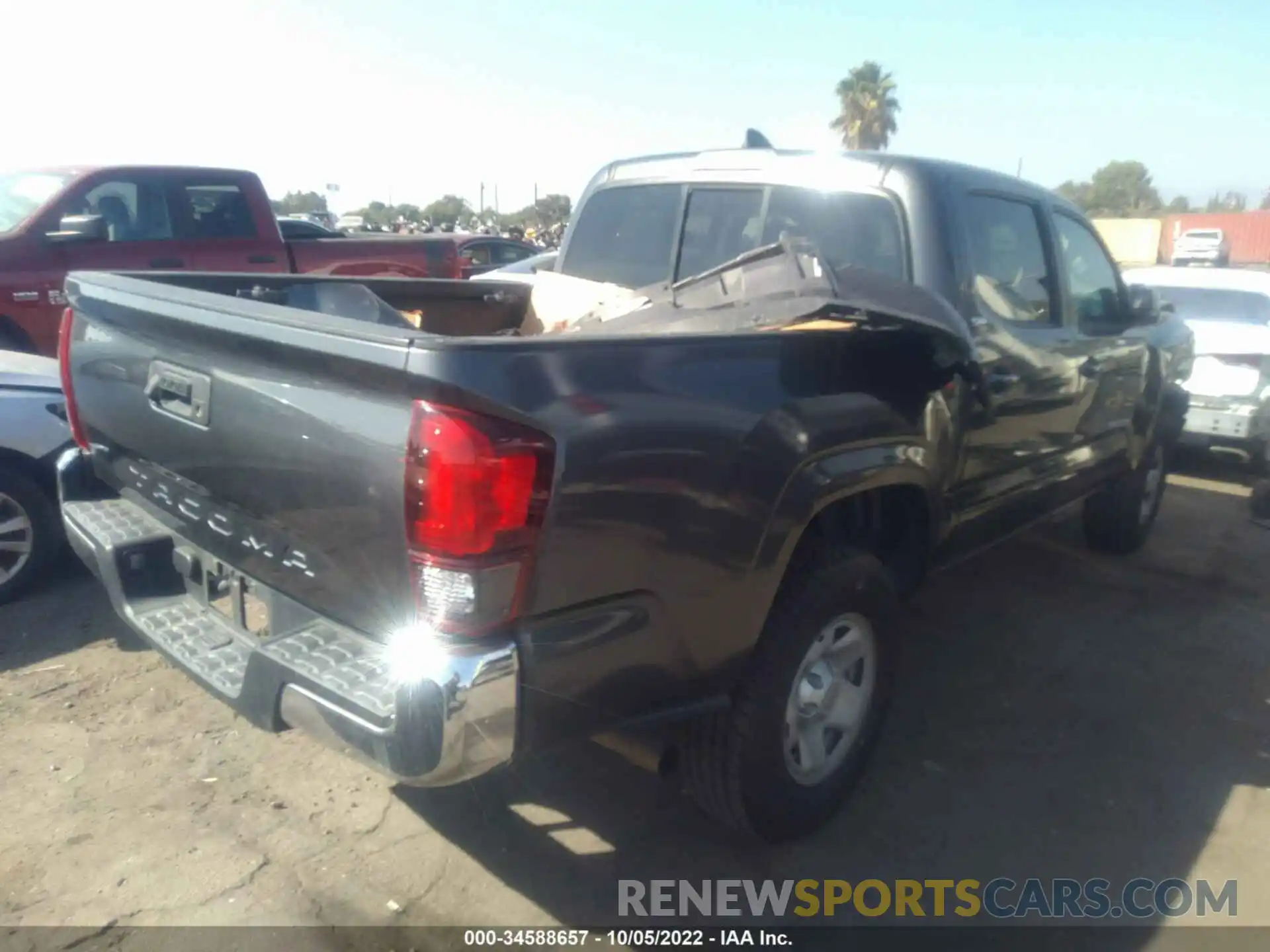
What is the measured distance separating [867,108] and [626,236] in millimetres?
43416

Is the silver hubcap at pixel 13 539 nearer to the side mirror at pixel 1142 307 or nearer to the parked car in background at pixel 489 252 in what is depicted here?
the side mirror at pixel 1142 307

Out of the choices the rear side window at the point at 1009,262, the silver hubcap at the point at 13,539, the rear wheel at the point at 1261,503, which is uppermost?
the rear side window at the point at 1009,262

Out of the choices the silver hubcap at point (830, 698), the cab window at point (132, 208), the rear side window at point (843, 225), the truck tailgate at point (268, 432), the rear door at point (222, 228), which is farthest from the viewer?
the rear door at point (222, 228)

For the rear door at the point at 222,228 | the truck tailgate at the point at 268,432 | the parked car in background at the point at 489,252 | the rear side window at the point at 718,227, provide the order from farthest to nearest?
the parked car in background at the point at 489,252 → the rear door at the point at 222,228 → the rear side window at the point at 718,227 → the truck tailgate at the point at 268,432

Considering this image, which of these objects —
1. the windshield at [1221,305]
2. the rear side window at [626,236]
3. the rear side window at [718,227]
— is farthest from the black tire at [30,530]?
the windshield at [1221,305]

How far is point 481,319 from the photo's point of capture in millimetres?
4387

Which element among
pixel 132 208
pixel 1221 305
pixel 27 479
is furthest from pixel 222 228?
pixel 1221 305

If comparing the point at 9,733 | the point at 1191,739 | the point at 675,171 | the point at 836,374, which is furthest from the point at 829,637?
the point at 9,733

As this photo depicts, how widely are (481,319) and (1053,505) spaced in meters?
2.68

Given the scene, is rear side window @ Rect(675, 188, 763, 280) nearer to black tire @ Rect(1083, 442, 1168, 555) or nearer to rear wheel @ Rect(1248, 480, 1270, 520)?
black tire @ Rect(1083, 442, 1168, 555)

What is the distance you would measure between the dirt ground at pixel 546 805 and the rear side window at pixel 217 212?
4365mm

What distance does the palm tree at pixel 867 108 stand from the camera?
4372 centimetres

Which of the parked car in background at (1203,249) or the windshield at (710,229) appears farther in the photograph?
the parked car in background at (1203,249)

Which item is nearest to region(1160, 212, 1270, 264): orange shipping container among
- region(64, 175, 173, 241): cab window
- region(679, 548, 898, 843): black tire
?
region(64, 175, 173, 241): cab window
